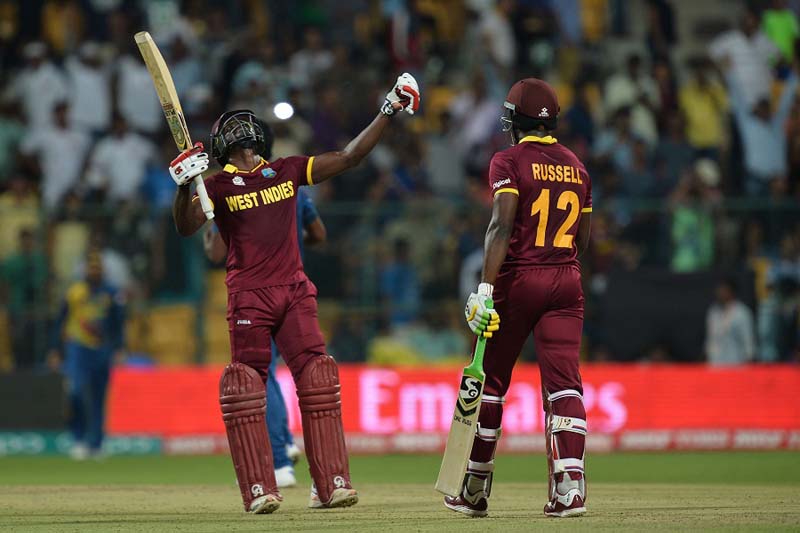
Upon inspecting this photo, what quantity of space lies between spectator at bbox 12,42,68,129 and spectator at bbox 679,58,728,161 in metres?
8.60

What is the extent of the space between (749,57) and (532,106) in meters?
12.7

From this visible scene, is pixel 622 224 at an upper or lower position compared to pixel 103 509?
upper

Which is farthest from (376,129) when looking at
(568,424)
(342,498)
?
(342,498)

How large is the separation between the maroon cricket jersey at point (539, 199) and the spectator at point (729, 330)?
9211 millimetres

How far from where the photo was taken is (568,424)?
28.2 feet

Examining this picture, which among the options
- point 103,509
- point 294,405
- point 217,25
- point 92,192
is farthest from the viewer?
point 217,25

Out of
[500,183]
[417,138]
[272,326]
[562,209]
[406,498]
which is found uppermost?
[417,138]

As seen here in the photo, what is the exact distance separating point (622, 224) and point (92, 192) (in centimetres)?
672

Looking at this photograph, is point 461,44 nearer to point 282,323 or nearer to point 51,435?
point 51,435

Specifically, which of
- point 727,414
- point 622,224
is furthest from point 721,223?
point 727,414

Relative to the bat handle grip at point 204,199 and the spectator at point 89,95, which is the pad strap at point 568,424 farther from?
the spectator at point 89,95

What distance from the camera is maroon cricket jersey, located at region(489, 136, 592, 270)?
873cm

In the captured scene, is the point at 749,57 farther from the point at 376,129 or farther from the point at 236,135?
the point at 236,135

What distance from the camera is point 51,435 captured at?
59.5ft
